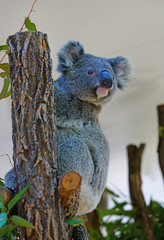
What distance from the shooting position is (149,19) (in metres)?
3.46

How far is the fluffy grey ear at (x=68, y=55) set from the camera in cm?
232

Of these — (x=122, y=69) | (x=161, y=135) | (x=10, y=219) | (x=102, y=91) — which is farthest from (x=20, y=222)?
(x=161, y=135)

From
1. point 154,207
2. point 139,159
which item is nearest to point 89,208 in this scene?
point 139,159

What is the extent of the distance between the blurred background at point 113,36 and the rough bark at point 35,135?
126 centimetres

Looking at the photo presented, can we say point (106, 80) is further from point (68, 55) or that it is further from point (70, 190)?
point (70, 190)

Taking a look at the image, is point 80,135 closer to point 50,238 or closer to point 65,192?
point 65,192

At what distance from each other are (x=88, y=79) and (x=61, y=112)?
253 mm

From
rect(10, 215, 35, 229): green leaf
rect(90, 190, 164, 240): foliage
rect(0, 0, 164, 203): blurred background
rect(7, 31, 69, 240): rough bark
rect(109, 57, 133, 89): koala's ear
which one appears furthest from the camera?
rect(90, 190, 164, 240): foliage

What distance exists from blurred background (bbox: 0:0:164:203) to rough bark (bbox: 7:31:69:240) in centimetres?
126

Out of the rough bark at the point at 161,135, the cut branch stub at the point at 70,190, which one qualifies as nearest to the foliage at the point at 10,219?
the cut branch stub at the point at 70,190

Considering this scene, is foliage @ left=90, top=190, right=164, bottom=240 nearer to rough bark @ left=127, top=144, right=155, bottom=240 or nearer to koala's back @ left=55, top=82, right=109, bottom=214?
rough bark @ left=127, top=144, right=155, bottom=240

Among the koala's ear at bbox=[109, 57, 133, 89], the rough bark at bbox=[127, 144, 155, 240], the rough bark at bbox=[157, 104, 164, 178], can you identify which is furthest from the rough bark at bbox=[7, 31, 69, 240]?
the rough bark at bbox=[157, 104, 164, 178]

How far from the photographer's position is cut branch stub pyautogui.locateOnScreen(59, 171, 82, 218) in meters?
1.55

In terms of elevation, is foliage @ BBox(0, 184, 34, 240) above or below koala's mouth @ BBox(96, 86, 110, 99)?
below
